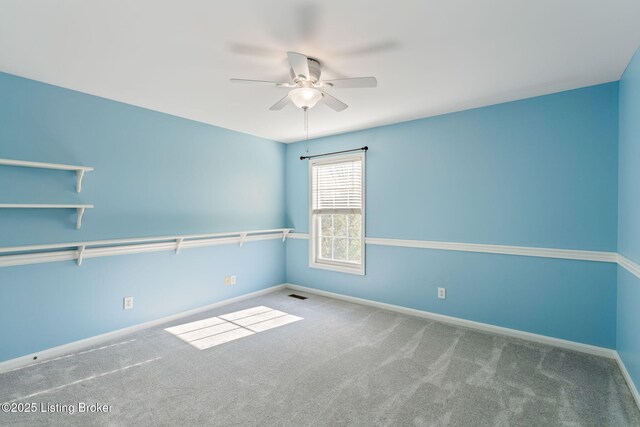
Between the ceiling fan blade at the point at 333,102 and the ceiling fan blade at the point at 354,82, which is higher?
the ceiling fan blade at the point at 354,82

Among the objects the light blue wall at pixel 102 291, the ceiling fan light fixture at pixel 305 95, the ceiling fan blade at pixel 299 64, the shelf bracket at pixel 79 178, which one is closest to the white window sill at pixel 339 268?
the light blue wall at pixel 102 291

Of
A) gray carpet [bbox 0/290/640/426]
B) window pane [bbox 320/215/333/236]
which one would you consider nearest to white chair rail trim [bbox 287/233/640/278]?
window pane [bbox 320/215/333/236]

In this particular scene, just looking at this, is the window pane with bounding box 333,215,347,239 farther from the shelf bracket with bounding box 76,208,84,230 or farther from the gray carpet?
the shelf bracket with bounding box 76,208,84,230

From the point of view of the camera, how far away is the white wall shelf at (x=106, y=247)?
2.56 meters

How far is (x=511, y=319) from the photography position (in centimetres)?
317

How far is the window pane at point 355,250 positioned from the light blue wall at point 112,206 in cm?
148

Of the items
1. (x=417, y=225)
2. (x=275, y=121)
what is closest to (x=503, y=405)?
(x=417, y=225)

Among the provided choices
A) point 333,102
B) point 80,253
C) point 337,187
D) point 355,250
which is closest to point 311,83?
point 333,102

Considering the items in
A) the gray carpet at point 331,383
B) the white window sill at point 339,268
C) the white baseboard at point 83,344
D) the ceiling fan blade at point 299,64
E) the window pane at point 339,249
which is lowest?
the gray carpet at point 331,383

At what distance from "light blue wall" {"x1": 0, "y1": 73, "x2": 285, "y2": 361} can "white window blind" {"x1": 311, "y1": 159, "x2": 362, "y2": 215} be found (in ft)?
3.36

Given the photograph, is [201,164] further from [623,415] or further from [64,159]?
[623,415]

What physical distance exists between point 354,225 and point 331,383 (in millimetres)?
2470

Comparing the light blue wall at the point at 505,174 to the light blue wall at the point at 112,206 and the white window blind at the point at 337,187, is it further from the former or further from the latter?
the light blue wall at the point at 112,206

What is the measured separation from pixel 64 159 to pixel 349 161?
10.7ft
